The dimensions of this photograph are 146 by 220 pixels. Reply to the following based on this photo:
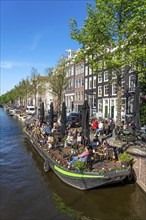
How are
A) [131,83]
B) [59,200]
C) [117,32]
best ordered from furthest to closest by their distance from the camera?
[131,83] < [117,32] < [59,200]

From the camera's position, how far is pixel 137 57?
53.6 feet

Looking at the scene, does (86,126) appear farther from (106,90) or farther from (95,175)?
(106,90)

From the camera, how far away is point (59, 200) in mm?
11102

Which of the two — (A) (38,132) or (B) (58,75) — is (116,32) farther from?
(B) (58,75)

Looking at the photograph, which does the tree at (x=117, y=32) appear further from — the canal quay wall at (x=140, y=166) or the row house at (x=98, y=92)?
the row house at (x=98, y=92)

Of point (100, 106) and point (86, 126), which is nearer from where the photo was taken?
point (86, 126)

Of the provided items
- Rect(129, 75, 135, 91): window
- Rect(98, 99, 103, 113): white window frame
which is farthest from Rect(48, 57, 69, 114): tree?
Rect(129, 75, 135, 91): window

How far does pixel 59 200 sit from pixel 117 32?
1282 cm

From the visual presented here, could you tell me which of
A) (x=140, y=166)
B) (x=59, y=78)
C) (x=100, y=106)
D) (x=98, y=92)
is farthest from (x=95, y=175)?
(x=59, y=78)

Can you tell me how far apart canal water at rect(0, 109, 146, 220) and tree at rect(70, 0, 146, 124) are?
7459 mm

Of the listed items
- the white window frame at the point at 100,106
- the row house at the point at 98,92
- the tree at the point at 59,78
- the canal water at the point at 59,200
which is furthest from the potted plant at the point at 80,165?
the tree at the point at 59,78

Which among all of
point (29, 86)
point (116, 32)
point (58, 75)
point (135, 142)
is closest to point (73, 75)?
point (58, 75)

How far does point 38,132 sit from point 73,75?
3101cm

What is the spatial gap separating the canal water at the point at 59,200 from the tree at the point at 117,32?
294 inches
